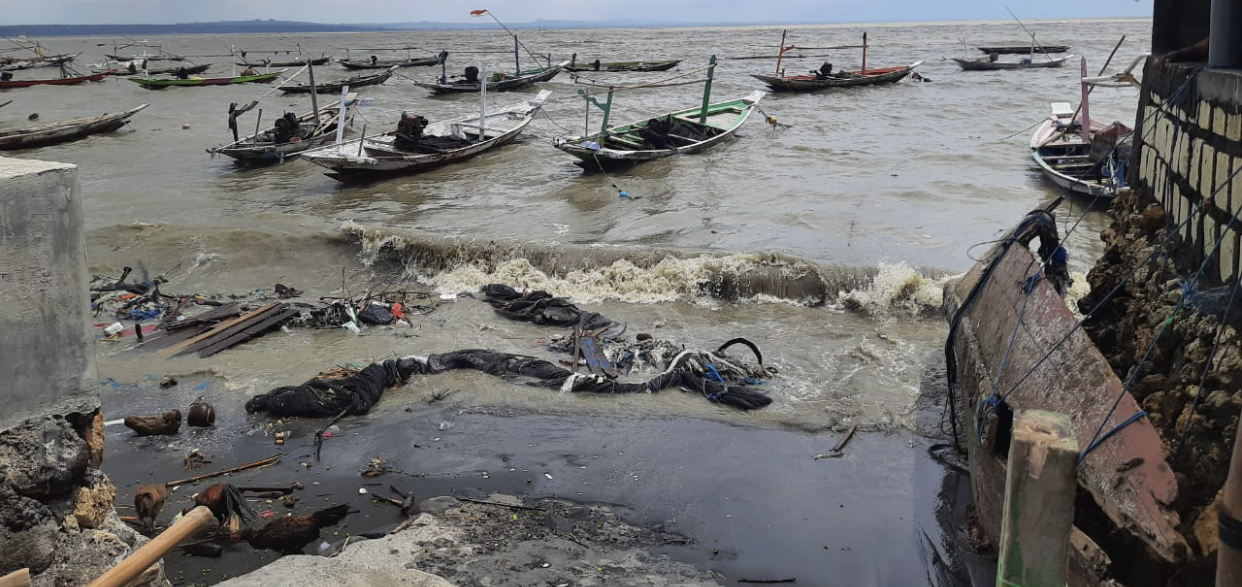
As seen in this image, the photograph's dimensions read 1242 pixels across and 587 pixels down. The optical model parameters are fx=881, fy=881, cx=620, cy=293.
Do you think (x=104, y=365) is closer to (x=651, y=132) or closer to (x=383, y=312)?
(x=383, y=312)

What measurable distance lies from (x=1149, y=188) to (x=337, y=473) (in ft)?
19.4

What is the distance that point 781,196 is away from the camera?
17.2m

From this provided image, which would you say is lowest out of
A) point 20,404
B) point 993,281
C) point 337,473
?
point 337,473

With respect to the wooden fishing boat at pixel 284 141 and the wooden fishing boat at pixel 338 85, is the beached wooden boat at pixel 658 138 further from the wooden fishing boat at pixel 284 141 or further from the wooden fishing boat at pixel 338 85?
the wooden fishing boat at pixel 338 85

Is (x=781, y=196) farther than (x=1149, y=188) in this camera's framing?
Yes

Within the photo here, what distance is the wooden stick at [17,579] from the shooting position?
248cm

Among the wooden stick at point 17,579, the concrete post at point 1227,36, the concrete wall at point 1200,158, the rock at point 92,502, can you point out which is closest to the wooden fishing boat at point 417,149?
the concrete wall at point 1200,158

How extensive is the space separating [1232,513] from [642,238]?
40.2 feet

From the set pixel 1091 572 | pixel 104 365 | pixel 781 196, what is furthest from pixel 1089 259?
pixel 104 365

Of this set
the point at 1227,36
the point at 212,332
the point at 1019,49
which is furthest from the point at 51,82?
the point at 1019,49

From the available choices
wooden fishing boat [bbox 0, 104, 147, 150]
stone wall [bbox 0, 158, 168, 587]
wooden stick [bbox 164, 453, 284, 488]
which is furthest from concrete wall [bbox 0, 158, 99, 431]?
wooden fishing boat [bbox 0, 104, 147, 150]

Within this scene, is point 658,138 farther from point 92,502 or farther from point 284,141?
point 92,502

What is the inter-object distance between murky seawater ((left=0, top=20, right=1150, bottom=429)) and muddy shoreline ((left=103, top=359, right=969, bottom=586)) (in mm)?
464

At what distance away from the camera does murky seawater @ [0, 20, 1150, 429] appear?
8836 mm
